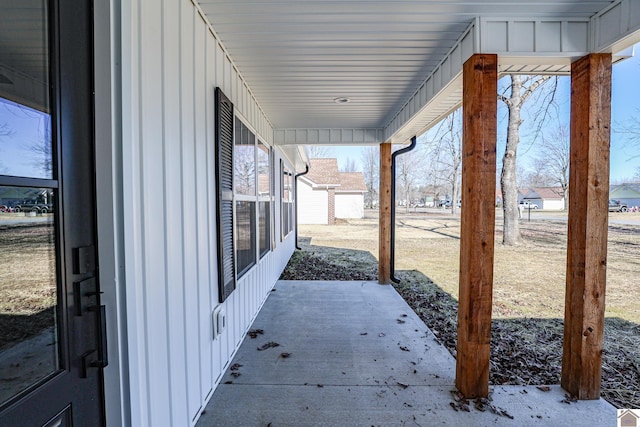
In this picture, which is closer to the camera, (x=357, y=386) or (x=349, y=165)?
(x=357, y=386)

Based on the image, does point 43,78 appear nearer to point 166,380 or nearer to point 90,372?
point 90,372

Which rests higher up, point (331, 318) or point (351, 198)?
point (351, 198)

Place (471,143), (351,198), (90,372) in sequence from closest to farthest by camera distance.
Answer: (90,372) < (471,143) < (351,198)

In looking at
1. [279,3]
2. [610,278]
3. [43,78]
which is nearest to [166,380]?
[43,78]

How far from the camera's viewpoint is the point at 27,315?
3.36 ft

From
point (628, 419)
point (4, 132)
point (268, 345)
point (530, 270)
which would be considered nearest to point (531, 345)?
point (628, 419)

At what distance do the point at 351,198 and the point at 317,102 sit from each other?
19.3 meters

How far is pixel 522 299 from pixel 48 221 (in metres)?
6.31

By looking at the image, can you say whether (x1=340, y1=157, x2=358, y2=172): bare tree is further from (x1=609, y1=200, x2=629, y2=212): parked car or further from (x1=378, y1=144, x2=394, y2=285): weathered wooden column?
(x1=378, y1=144, x2=394, y2=285): weathered wooden column

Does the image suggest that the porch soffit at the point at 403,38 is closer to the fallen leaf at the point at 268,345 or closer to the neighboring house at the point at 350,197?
the fallen leaf at the point at 268,345

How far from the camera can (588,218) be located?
2314mm

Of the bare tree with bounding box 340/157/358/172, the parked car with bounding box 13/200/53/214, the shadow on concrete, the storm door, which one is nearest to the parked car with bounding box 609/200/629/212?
the bare tree with bounding box 340/157/358/172

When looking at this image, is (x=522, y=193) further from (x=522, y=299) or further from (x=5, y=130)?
(x=5, y=130)

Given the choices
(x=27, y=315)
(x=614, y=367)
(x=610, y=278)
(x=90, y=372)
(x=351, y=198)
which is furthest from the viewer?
(x=351, y=198)
